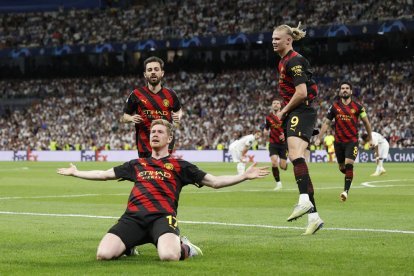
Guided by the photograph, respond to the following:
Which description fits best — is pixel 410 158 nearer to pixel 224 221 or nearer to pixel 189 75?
pixel 189 75

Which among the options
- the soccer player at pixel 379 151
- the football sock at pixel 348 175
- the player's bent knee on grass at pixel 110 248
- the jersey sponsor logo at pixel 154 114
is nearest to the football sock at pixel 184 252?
the player's bent knee on grass at pixel 110 248

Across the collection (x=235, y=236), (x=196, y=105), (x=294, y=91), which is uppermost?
(x=294, y=91)

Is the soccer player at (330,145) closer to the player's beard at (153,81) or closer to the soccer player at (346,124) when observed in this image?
the soccer player at (346,124)

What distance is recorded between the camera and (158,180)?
10328 millimetres

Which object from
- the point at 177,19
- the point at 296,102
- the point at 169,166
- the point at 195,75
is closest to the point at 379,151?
the point at 296,102

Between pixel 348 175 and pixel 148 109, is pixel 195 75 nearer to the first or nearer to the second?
pixel 348 175

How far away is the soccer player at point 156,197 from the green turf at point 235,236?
195 millimetres

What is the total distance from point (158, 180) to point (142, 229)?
634 millimetres

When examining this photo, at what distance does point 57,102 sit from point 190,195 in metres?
53.5

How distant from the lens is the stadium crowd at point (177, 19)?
2399 inches

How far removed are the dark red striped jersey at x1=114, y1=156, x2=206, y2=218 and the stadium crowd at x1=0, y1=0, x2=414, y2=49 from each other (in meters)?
48.6

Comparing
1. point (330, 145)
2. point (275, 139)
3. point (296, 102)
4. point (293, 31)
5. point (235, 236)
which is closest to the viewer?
point (235, 236)

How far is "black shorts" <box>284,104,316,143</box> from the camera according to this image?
13.2 metres

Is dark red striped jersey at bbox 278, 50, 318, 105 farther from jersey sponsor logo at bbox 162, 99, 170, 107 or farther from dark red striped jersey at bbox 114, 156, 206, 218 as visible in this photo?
dark red striped jersey at bbox 114, 156, 206, 218
